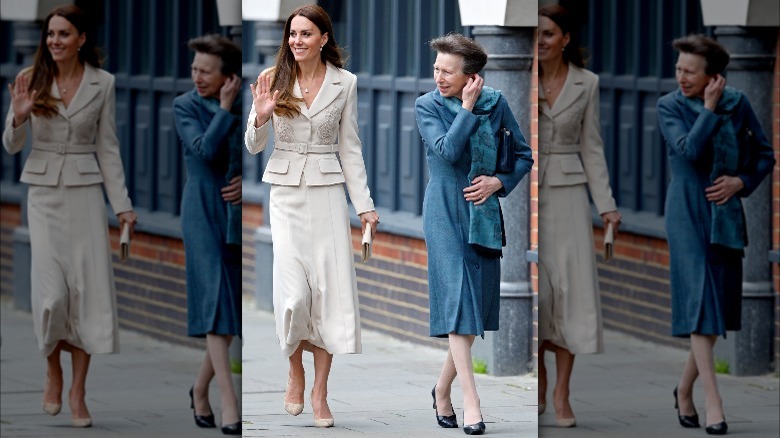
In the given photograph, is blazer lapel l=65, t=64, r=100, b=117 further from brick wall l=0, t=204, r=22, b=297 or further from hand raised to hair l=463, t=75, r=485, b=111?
hand raised to hair l=463, t=75, r=485, b=111

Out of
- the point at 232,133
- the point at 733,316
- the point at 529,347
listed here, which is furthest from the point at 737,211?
the point at 232,133

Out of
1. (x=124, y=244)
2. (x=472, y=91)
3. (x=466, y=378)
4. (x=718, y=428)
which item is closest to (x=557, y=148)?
(x=472, y=91)

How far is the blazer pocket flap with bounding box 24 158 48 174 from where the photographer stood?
6352mm

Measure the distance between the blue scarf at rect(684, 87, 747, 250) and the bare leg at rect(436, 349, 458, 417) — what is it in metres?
1.06

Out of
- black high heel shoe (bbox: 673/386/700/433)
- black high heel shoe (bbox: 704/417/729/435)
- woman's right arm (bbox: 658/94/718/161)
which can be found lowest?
black high heel shoe (bbox: 704/417/729/435)

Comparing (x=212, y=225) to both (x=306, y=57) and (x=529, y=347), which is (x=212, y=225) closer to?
(x=306, y=57)

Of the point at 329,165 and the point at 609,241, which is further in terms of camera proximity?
the point at 609,241

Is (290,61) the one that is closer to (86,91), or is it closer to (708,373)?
(86,91)

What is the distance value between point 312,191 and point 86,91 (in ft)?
2.79

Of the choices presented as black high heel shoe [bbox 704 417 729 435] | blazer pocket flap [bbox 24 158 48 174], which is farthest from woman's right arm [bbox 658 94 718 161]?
Result: blazer pocket flap [bbox 24 158 48 174]

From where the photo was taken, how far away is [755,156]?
22.0 ft

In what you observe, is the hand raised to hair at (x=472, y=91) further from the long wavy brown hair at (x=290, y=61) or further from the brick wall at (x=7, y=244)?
the brick wall at (x=7, y=244)

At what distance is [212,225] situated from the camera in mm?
6289

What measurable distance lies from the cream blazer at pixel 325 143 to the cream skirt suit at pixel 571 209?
0.67 meters
